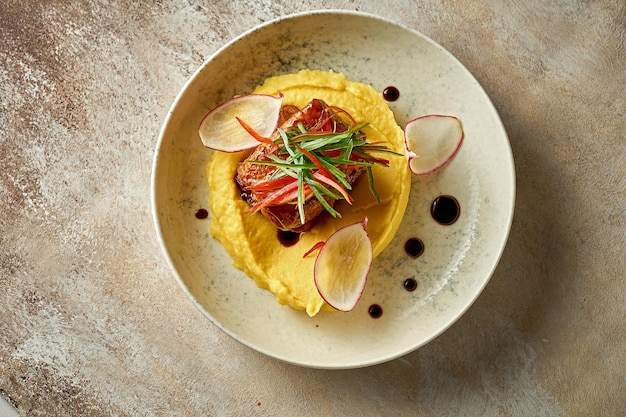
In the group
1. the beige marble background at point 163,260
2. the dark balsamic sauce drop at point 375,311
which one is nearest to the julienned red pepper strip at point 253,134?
the beige marble background at point 163,260

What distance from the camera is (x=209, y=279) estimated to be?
3594 mm

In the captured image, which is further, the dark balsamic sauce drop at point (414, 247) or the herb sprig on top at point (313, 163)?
the dark balsamic sauce drop at point (414, 247)

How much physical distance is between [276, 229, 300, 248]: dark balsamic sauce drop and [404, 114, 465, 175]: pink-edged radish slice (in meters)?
0.90

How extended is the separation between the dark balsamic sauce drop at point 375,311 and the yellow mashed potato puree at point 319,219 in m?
0.40

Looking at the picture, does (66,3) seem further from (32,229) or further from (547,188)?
(547,188)

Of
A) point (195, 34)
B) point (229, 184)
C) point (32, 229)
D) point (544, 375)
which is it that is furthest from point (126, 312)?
point (544, 375)

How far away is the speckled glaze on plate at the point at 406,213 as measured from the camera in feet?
11.4

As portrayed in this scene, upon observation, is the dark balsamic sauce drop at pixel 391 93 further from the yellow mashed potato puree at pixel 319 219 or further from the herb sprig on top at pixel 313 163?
the herb sprig on top at pixel 313 163

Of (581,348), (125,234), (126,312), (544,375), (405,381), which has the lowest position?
(126,312)

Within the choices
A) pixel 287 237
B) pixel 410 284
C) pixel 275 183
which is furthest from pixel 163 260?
pixel 410 284

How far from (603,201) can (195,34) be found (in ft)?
10.6

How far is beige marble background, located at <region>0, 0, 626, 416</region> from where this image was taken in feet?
12.7

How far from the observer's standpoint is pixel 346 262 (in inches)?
132

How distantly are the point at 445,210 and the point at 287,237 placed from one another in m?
1.10
